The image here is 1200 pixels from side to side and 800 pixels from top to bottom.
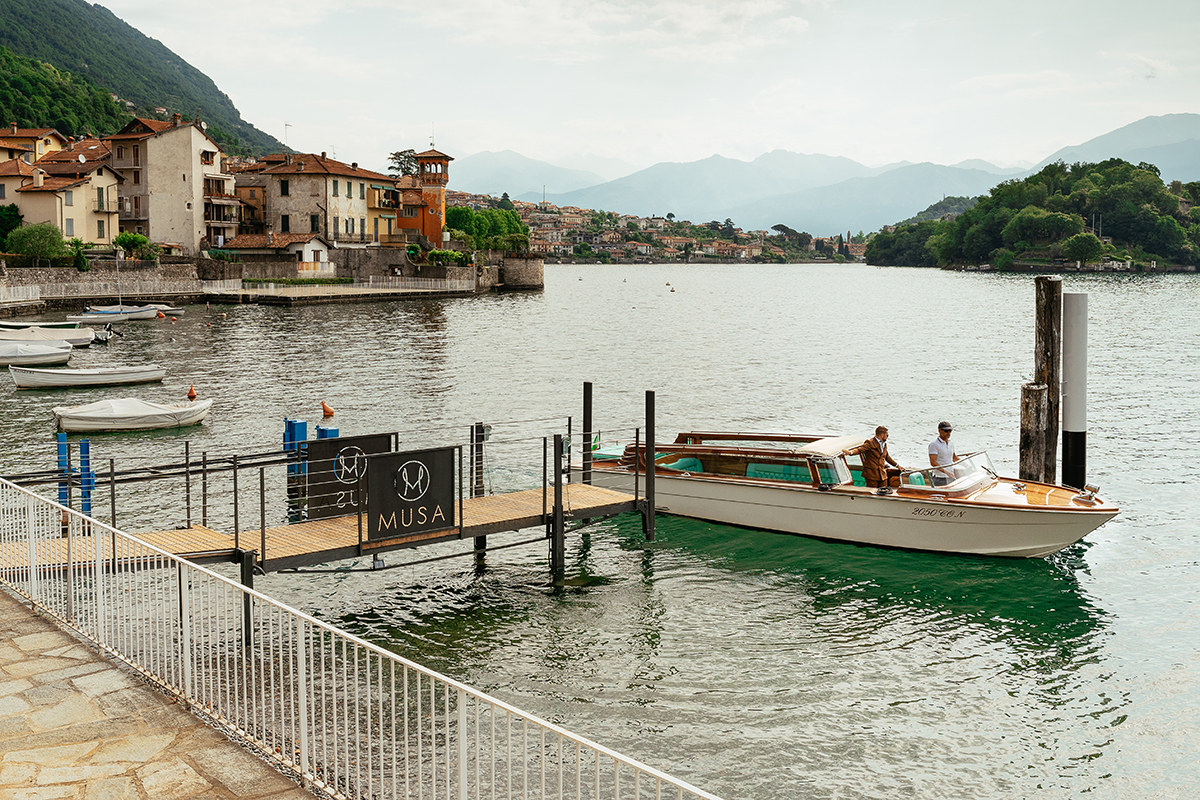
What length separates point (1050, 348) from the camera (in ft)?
71.7

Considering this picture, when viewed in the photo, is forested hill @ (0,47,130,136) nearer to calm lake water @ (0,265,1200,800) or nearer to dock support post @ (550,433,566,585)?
calm lake water @ (0,265,1200,800)

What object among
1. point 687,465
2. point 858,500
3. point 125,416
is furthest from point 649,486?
point 125,416

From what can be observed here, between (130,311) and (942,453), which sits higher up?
(130,311)

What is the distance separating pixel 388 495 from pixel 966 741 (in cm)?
846

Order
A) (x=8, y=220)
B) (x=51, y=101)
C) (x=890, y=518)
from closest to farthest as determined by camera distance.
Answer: (x=890, y=518)
(x=8, y=220)
(x=51, y=101)

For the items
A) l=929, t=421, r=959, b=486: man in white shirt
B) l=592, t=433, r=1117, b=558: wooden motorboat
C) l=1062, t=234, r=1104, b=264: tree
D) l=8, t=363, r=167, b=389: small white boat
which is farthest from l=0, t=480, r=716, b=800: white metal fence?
l=1062, t=234, r=1104, b=264: tree

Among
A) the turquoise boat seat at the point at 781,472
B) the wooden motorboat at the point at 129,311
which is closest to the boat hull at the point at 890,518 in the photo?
the turquoise boat seat at the point at 781,472

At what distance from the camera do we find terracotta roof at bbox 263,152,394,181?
109 meters

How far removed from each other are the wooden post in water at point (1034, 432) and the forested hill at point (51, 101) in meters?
139

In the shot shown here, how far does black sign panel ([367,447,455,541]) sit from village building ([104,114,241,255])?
96121mm

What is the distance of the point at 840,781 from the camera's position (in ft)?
36.4

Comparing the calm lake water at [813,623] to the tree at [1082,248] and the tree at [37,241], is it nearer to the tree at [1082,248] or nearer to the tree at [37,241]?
the tree at [37,241]

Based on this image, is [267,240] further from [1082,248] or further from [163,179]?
[1082,248]

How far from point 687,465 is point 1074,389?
8364mm
